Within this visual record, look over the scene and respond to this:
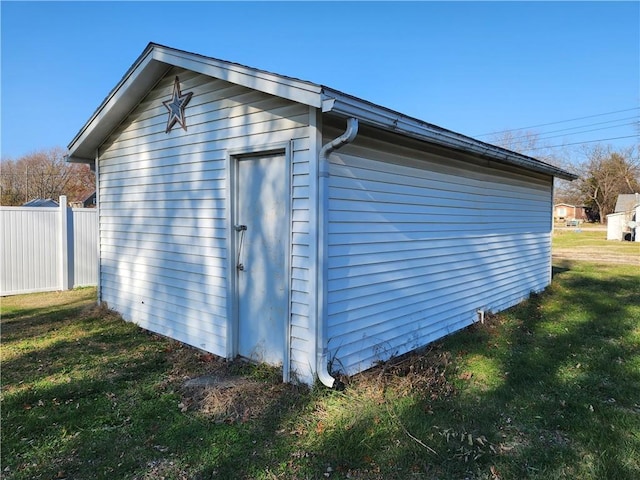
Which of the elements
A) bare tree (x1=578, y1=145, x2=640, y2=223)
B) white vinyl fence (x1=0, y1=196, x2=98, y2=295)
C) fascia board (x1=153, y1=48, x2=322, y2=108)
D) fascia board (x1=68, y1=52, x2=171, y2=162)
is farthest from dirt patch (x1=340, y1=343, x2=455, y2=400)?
bare tree (x1=578, y1=145, x2=640, y2=223)

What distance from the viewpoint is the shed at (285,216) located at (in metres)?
3.88

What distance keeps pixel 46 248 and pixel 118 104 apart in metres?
5.18

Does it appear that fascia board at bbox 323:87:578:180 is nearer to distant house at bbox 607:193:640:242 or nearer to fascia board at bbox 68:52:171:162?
fascia board at bbox 68:52:171:162

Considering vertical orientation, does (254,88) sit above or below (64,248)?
above

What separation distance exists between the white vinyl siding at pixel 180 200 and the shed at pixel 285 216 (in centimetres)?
2

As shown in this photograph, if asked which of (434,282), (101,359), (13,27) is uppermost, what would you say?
(13,27)

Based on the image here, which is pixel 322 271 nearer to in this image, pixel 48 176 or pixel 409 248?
pixel 409 248

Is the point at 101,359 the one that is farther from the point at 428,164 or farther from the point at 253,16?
the point at 253,16

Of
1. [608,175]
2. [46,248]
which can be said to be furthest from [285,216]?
[608,175]

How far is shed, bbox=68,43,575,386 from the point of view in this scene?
3.88 m

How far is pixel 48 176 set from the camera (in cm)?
3788

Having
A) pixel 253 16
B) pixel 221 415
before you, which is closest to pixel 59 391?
pixel 221 415

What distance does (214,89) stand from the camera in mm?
4836

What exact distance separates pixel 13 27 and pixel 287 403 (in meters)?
8.18
